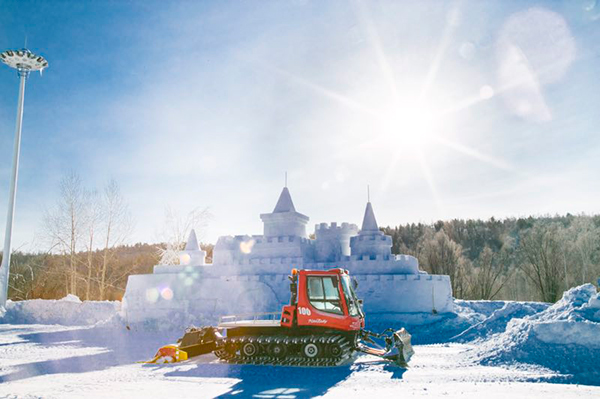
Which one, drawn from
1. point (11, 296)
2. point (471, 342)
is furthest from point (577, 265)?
point (11, 296)

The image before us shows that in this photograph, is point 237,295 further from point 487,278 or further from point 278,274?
point 487,278

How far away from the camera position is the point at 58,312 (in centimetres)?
2662

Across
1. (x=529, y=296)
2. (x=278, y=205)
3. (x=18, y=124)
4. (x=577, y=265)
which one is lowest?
(x=529, y=296)

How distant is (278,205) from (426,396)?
57.3ft

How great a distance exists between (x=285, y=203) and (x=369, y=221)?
5.03 meters

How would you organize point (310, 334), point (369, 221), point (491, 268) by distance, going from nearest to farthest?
point (310, 334) → point (369, 221) → point (491, 268)

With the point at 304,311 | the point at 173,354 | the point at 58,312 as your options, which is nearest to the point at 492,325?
the point at 304,311

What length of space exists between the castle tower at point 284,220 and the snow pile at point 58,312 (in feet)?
37.2

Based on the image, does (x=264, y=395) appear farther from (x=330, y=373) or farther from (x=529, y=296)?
(x=529, y=296)

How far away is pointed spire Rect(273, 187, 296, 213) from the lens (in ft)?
79.4

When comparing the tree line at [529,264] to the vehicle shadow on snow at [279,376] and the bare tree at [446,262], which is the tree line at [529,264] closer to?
the bare tree at [446,262]

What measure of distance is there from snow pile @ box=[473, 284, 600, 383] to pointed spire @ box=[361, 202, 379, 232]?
1089 cm

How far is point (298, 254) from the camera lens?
22.7 meters

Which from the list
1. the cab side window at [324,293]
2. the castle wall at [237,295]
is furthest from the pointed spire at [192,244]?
the cab side window at [324,293]
